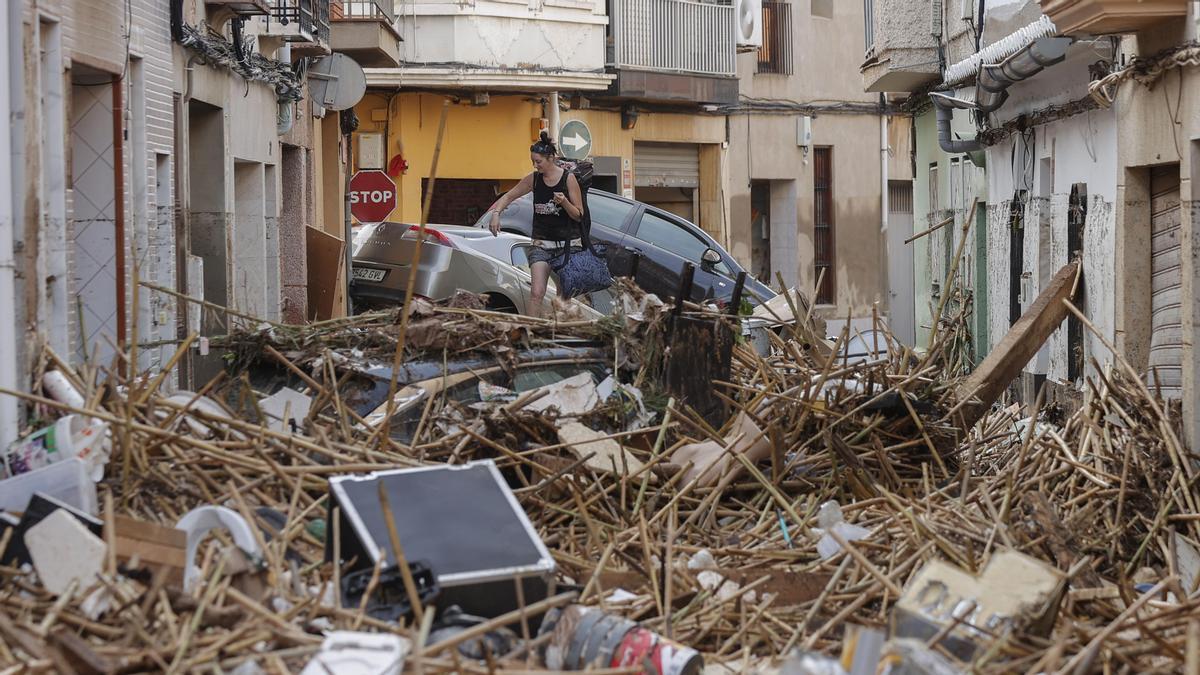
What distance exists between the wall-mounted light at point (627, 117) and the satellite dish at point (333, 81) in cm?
1038

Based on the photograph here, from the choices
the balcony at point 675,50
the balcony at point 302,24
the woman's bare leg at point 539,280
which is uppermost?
the balcony at point 675,50

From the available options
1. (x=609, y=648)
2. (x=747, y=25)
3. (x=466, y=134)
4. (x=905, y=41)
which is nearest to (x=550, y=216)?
(x=609, y=648)

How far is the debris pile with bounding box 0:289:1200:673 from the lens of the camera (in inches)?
218

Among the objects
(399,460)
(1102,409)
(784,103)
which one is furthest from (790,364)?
(784,103)

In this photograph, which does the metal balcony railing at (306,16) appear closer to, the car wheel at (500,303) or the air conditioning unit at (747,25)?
the car wheel at (500,303)

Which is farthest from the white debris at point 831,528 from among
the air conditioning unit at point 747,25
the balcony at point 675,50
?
the air conditioning unit at point 747,25

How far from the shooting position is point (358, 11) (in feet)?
71.8

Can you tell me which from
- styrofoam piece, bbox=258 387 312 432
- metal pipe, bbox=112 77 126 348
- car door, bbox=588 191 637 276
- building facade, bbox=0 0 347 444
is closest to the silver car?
building facade, bbox=0 0 347 444

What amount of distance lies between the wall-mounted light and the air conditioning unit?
113 inches

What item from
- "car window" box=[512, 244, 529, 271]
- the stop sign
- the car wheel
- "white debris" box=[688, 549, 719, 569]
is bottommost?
"white debris" box=[688, 549, 719, 569]

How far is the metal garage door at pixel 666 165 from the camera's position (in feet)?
103

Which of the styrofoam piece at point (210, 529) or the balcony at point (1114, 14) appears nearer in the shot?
the styrofoam piece at point (210, 529)

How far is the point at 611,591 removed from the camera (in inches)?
270

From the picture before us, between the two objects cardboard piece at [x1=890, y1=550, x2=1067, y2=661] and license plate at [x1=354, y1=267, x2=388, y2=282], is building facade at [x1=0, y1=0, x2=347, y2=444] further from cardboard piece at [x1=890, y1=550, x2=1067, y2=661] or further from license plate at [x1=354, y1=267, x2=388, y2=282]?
cardboard piece at [x1=890, y1=550, x2=1067, y2=661]
